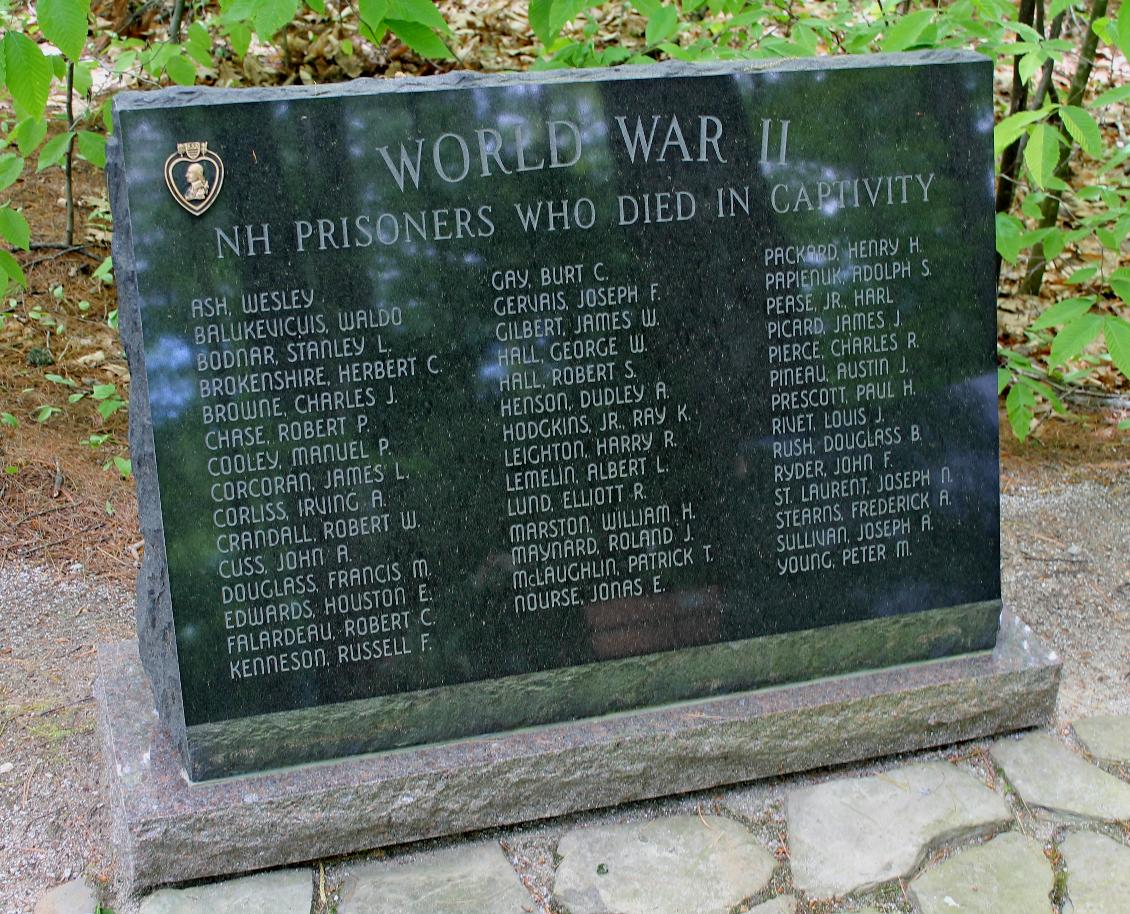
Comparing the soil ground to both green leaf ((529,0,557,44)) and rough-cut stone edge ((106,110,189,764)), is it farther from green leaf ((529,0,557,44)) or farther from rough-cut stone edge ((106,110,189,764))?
green leaf ((529,0,557,44))

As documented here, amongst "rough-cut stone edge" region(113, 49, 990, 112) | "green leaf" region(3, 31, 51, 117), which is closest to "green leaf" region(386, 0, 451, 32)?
"rough-cut stone edge" region(113, 49, 990, 112)

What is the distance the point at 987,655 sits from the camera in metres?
3.28

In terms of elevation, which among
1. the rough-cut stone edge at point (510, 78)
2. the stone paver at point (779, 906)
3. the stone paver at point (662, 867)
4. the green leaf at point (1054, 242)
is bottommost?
the stone paver at point (779, 906)

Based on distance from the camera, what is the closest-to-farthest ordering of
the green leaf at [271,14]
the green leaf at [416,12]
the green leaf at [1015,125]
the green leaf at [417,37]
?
the green leaf at [271,14] < the green leaf at [416,12] < the green leaf at [417,37] < the green leaf at [1015,125]

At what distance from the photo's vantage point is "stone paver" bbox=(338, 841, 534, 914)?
273 cm

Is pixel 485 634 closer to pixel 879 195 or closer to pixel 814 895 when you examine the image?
pixel 814 895

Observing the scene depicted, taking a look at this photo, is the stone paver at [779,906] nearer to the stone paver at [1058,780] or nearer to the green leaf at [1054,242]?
the stone paver at [1058,780]

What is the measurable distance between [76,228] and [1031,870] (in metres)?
5.58

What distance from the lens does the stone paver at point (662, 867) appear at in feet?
8.96

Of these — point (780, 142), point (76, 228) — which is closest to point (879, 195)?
point (780, 142)

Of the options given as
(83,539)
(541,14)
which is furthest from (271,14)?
(83,539)

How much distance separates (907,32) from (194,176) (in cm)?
216

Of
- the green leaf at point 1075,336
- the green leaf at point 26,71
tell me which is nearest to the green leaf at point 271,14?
the green leaf at point 26,71

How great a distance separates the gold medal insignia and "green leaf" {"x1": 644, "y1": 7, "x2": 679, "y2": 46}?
168 cm
